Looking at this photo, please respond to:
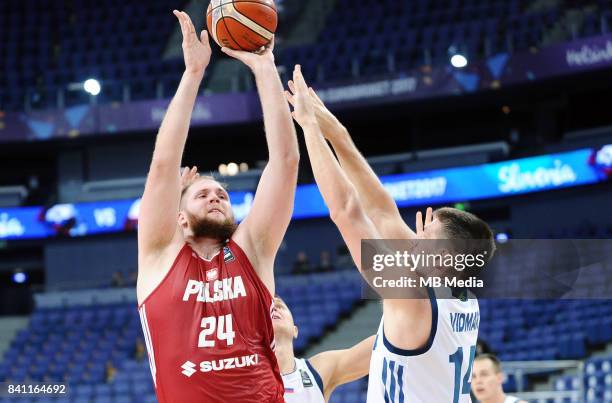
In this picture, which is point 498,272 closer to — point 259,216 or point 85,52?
point 259,216

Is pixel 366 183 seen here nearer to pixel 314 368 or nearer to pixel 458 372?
pixel 458 372

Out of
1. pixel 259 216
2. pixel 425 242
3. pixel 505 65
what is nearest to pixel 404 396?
pixel 425 242

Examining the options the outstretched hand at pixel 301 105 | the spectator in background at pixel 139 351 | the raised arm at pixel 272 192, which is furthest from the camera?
the spectator in background at pixel 139 351

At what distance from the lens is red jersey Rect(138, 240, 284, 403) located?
126 inches

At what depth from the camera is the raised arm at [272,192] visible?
3387 mm

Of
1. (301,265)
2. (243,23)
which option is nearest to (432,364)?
(243,23)

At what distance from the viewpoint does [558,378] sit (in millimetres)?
13844

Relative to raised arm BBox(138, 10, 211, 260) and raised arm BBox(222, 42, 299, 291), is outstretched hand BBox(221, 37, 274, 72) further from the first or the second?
raised arm BBox(138, 10, 211, 260)

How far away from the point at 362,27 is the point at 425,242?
2049 cm

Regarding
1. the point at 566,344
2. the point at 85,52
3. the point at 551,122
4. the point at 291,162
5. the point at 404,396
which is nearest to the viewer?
the point at 291,162

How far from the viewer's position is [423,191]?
22.6 meters

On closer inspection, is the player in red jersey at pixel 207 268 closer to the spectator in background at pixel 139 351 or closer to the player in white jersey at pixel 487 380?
the player in white jersey at pixel 487 380

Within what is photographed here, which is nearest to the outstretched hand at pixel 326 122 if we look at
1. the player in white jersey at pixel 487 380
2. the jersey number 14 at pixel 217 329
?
the jersey number 14 at pixel 217 329

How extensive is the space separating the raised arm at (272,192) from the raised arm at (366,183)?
82 centimetres
